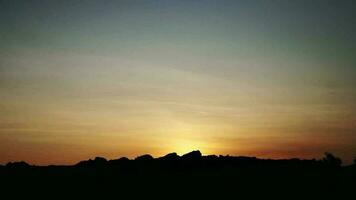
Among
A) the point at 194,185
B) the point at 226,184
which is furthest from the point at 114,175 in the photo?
the point at 226,184

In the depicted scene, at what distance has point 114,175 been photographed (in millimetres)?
68562

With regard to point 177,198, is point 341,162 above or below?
above

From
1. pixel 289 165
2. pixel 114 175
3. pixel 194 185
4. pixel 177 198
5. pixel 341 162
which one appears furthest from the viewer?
pixel 341 162

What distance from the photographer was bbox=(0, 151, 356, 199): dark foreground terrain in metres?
60.0

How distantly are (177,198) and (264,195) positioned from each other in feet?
39.8

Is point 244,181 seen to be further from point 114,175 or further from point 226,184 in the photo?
point 114,175

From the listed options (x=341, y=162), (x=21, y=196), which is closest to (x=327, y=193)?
(x=341, y=162)

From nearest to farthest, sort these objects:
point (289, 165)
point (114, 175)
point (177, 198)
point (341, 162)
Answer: point (177, 198)
point (114, 175)
point (289, 165)
point (341, 162)

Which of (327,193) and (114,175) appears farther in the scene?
(114,175)

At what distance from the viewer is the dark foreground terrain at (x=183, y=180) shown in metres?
60.0

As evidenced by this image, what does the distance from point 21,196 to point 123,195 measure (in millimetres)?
14200

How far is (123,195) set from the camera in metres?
59.5

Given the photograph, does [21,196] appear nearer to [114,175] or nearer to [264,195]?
[114,175]

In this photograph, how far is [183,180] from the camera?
215 ft
